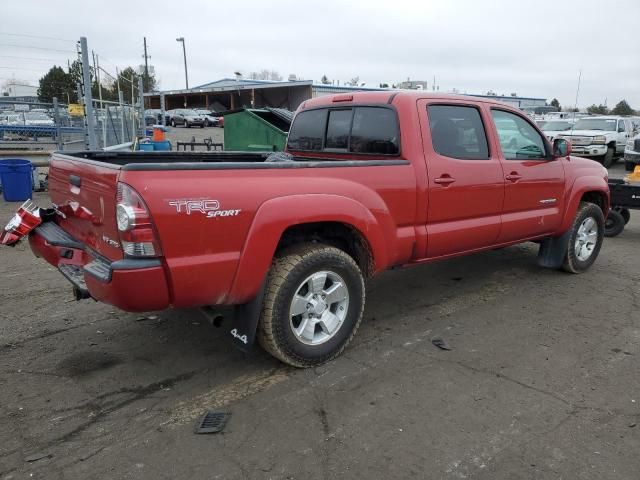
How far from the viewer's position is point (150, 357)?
369 cm

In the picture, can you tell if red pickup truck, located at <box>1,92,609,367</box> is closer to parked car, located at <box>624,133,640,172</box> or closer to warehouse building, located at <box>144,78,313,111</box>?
parked car, located at <box>624,133,640,172</box>

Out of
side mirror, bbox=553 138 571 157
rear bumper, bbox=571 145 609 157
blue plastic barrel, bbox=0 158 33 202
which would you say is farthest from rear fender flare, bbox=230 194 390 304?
rear bumper, bbox=571 145 609 157

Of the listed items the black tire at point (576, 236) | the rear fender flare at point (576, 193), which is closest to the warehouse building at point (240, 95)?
the black tire at point (576, 236)

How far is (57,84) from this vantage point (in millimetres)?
58938

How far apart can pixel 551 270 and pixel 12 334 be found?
5.50m

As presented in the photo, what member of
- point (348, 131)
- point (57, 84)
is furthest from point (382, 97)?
point (57, 84)

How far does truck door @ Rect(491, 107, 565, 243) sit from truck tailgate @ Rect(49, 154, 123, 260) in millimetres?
3360

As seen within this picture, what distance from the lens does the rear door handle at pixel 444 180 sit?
4043 millimetres

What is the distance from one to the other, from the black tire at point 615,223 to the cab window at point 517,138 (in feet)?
11.8

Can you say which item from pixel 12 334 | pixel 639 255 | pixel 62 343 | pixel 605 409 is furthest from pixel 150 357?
pixel 639 255

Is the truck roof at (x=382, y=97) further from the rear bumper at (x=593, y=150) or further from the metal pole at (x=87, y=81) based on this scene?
the rear bumper at (x=593, y=150)

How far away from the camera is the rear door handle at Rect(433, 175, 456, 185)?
4043 millimetres

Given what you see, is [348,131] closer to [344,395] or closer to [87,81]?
[344,395]

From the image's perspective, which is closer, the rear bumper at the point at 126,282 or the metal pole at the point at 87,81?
the rear bumper at the point at 126,282
